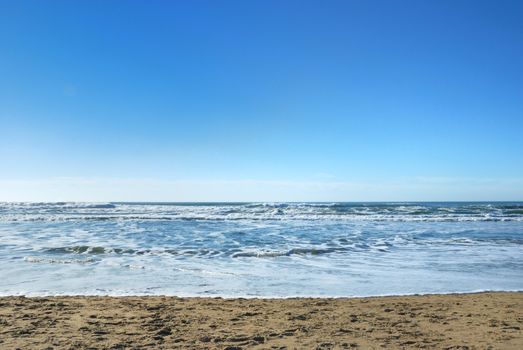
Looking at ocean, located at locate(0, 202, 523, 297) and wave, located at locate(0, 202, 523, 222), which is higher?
wave, located at locate(0, 202, 523, 222)

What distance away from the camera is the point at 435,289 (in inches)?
341

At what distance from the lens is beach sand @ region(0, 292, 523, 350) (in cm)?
511

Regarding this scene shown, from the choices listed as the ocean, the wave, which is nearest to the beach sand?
the ocean

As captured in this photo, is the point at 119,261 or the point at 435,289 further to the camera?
the point at 119,261

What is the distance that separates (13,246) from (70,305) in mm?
9787

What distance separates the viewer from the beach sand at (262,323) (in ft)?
16.8

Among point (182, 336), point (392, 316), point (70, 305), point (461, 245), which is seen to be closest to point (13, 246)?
point (70, 305)

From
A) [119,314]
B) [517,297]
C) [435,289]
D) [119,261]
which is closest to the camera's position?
[119,314]

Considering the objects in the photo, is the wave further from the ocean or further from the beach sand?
the beach sand

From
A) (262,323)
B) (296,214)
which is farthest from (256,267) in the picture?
(296,214)

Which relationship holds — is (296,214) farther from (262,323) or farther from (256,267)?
(262,323)

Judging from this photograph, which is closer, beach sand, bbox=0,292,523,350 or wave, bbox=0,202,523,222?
beach sand, bbox=0,292,523,350

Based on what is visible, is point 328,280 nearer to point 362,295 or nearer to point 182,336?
point 362,295

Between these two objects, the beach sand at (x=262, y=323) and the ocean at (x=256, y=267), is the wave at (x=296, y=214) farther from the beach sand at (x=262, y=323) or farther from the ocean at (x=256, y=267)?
the beach sand at (x=262, y=323)
